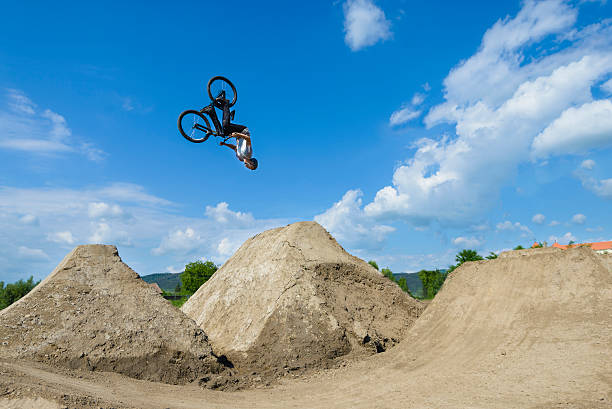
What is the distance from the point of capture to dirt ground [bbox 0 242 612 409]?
910 centimetres

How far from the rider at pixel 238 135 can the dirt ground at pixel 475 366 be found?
7623 millimetres

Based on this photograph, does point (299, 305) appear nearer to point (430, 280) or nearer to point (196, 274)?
point (196, 274)

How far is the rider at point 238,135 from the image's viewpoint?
13.5 metres

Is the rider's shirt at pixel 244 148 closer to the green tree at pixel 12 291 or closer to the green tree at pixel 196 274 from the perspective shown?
the green tree at pixel 12 291

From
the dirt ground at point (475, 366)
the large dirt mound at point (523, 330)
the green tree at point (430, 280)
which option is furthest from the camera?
the green tree at point (430, 280)

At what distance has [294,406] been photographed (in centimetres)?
994

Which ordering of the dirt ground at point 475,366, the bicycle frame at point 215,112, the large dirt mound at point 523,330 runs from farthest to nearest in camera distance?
1. the bicycle frame at point 215,112
2. the large dirt mound at point 523,330
3. the dirt ground at point 475,366

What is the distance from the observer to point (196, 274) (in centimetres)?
6706

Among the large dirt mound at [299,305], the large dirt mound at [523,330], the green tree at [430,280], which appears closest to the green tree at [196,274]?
the green tree at [430,280]

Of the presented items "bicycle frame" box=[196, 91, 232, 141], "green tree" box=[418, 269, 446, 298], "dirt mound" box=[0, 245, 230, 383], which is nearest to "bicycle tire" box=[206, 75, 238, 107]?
"bicycle frame" box=[196, 91, 232, 141]

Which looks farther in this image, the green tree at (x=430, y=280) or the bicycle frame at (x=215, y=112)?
the green tree at (x=430, y=280)

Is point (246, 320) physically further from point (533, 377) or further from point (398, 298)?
point (533, 377)

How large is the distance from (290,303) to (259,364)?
2.50 metres

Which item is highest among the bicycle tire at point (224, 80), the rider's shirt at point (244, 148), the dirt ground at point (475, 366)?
the bicycle tire at point (224, 80)
